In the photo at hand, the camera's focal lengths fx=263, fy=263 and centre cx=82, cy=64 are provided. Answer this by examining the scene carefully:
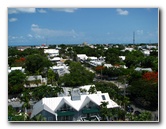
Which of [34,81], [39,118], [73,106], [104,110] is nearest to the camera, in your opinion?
[39,118]

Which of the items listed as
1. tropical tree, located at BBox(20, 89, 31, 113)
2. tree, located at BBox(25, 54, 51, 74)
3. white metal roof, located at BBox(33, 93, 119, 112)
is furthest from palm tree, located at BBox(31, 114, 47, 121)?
tree, located at BBox(25, 54, 51, 74)

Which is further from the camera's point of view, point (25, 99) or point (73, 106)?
point (25, 99)

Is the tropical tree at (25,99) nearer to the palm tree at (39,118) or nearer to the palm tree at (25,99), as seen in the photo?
the palm tree at (25,99)

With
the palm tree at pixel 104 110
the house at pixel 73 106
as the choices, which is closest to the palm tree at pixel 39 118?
the house at pixel 73 106

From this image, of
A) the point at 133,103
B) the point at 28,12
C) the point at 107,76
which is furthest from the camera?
the point at 107,76

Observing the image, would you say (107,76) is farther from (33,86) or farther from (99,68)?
(33,86)

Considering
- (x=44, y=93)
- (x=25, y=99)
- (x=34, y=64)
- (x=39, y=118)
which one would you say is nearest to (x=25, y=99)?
(x=25, y=99)

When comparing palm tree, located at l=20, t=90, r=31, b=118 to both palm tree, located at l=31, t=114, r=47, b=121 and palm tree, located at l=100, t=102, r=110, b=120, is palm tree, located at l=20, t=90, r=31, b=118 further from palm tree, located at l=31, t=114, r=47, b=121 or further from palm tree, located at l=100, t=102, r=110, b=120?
palm tree, located at l=100, t=102, r=110, b=120

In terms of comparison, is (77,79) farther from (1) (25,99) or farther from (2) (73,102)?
(2) (73,102)
